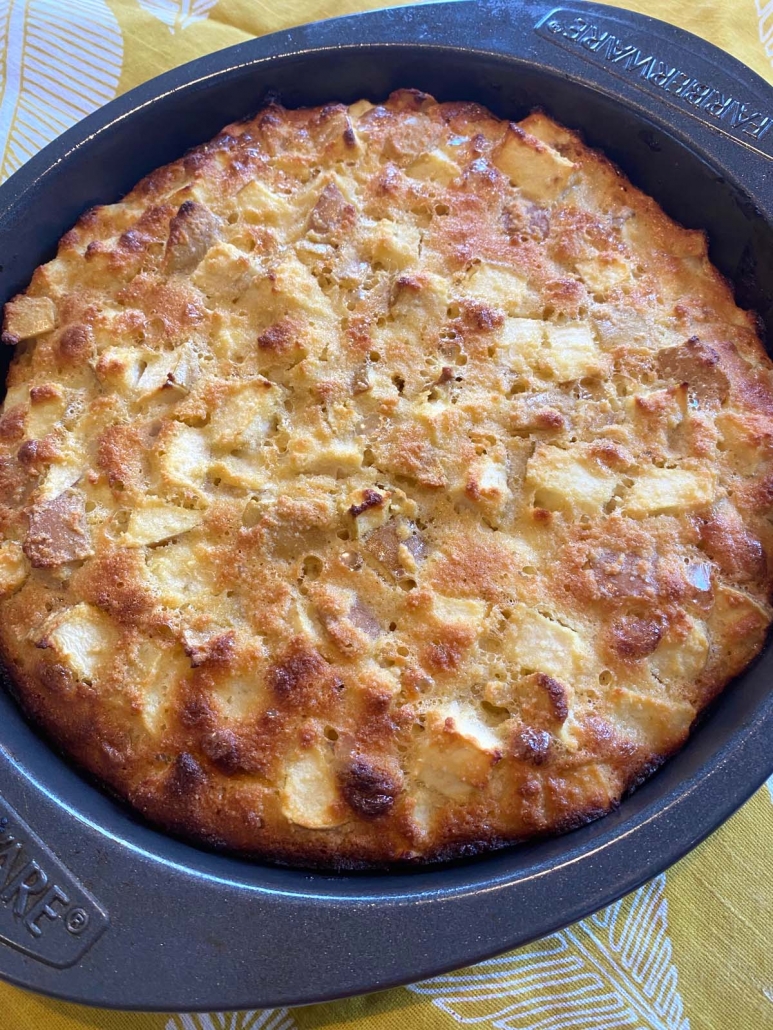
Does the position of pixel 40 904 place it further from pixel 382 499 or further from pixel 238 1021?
pixel 382 499

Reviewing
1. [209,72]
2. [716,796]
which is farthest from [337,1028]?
[209,72]

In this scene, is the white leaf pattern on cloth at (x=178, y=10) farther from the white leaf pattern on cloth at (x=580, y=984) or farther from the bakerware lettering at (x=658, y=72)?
the white leaf pattern on cloth at (x=580, y=984)

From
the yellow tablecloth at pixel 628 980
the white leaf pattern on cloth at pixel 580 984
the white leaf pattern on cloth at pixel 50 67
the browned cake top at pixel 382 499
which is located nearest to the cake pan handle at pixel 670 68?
the browned cake top at pixel 382 499

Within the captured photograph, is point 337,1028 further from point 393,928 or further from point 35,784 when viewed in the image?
point 35,784

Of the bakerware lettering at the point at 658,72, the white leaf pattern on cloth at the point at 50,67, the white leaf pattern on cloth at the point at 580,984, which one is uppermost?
the bakerware lettering at the point at 658,72

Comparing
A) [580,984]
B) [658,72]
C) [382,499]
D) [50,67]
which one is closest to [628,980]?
[580,984]

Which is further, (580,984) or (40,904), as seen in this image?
(580,984)
